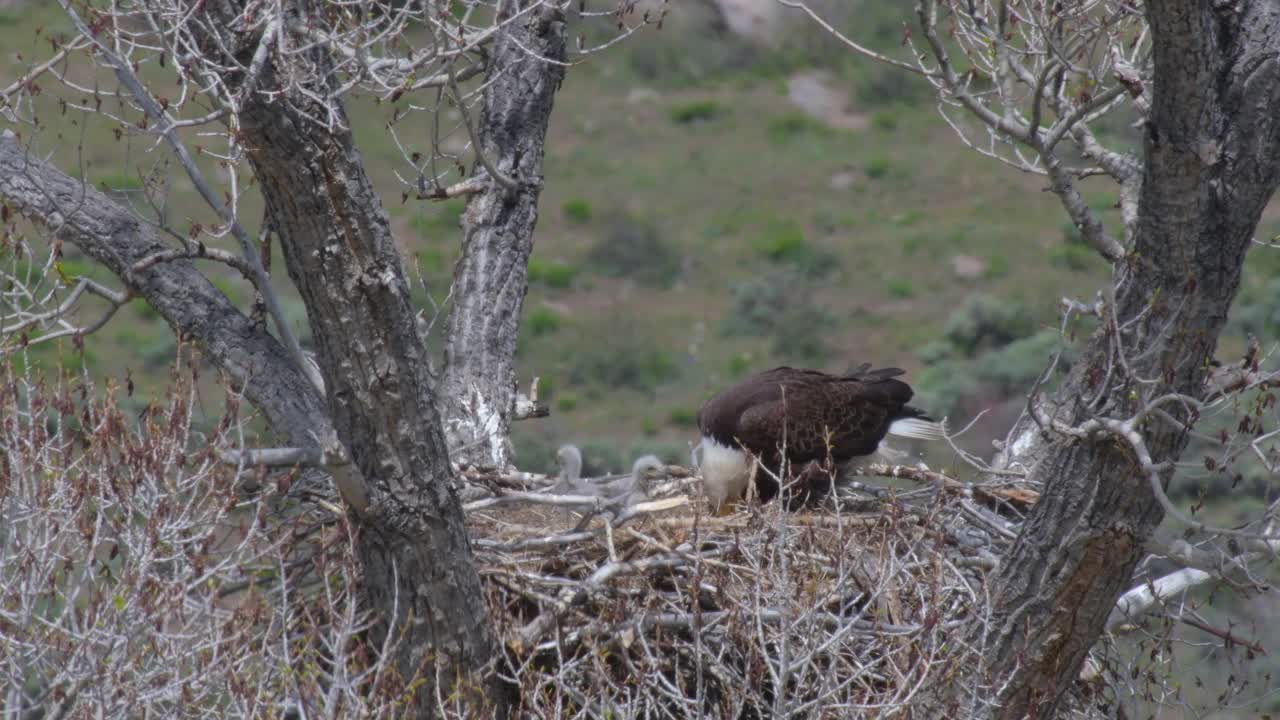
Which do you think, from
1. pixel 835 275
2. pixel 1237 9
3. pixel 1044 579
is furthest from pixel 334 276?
pixel 835 275

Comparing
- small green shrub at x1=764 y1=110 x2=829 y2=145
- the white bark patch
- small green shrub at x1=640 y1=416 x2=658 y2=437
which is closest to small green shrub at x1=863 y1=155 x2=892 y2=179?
small green shrub at x1=764 y1=110 x2=829 y2=145

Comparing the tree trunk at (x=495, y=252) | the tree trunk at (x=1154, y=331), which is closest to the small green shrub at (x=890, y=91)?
the tree trunk at (x=495, y=252)

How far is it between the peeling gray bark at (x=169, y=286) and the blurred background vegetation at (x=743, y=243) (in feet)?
40.8

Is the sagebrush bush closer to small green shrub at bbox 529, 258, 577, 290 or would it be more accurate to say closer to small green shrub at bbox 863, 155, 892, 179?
small green shrub at bbox 529, 258, 577, 290

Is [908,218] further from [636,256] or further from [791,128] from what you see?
[636,256]

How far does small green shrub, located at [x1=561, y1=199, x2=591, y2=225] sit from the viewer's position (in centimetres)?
2934

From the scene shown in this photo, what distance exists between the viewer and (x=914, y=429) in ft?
25.7

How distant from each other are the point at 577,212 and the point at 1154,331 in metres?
25.1

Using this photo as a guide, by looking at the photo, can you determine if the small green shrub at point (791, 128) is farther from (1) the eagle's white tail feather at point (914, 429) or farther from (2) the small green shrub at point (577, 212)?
(1) the eagle's white tail feather at point (914, 429)

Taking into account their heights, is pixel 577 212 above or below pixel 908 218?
above

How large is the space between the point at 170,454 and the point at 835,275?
23058 millimetres

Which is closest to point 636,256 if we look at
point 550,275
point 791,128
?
point 550,275

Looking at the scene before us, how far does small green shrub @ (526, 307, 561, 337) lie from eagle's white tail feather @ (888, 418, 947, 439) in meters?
17.5

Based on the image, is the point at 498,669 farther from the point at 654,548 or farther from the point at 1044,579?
the point at 1044,579
